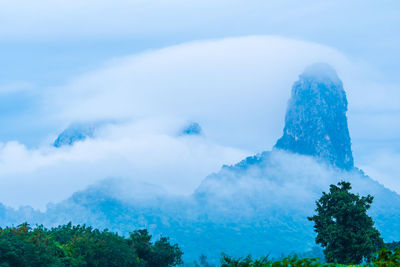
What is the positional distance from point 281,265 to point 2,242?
99.0 ft

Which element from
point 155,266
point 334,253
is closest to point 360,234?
point 334,253

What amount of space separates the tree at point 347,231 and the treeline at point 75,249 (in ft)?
85.1

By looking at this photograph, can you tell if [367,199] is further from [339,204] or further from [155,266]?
[155,266]

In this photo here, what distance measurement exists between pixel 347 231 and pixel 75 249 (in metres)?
31.0

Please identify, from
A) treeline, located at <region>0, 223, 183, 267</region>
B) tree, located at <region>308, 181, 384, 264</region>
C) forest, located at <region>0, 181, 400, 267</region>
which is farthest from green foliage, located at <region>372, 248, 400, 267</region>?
tree, located at <region>308, 181, 384, 264</region>

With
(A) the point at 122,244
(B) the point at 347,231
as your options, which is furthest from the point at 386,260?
(A) the point at 122,244

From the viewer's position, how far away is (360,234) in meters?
56.1

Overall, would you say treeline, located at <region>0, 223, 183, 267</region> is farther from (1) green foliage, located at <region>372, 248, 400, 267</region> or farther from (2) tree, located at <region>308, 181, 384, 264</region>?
(1) green foliage, located at <region>372, 248, 400, 267</region>

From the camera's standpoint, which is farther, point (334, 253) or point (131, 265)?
point (131, 265)

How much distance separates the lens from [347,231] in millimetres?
56531

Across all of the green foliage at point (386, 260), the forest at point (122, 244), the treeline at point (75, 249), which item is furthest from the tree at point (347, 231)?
the green foliage at point (386, 260)

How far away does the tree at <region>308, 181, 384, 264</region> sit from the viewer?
183 ft

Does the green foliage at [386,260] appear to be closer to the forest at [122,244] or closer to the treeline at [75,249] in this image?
the forest at [122,244]

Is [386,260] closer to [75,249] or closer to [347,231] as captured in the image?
[347,231]
